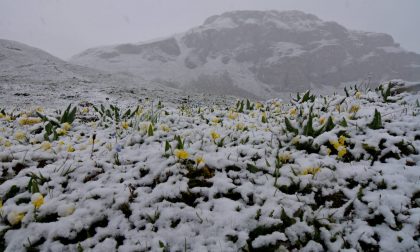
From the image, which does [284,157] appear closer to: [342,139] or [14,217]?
[342,139]

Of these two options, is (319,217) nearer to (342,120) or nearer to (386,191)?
(386,191)

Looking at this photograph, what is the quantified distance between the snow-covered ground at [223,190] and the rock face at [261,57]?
3261 inches

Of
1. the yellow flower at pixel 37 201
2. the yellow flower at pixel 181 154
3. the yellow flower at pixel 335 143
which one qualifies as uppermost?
the yellow flower at pixel 335 143

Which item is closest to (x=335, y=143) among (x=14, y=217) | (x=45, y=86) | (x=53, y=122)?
(x=14, y=217)

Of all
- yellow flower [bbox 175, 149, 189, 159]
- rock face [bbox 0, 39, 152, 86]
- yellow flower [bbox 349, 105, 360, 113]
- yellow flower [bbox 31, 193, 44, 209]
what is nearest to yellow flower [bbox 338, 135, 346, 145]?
yellow flower [bbox 349, 105, 360, 113]

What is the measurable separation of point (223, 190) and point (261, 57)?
121232 millimetres

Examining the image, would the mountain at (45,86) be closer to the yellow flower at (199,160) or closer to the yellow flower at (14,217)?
the yellow flower at (199,160)

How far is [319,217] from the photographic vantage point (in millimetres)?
2311

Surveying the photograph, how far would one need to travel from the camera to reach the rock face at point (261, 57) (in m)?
96.9

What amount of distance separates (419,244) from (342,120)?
1.98 m

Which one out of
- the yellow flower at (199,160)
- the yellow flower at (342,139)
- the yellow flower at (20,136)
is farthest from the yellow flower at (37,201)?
the yellow flower at (342,139)

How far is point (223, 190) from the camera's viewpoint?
8.57 feet

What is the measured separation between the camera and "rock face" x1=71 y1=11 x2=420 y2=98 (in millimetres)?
96875

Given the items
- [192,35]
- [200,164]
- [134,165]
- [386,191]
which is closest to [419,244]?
[386,191]
